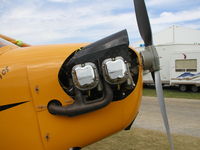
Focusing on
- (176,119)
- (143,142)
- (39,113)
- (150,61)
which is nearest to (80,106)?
(39,113)

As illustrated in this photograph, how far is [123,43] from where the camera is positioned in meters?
2.46

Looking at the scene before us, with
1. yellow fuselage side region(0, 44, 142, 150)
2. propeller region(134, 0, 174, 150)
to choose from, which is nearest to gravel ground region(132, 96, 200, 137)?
propeller region(134, 0, 174, 150)

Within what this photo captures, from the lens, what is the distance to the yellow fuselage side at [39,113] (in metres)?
2.48

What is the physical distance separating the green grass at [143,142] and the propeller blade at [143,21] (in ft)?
10.1

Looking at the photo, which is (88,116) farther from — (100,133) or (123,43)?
(123,43)

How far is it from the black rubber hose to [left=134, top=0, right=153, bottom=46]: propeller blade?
79 cm

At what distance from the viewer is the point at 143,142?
5500mm

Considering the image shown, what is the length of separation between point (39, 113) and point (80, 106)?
44 centimetres

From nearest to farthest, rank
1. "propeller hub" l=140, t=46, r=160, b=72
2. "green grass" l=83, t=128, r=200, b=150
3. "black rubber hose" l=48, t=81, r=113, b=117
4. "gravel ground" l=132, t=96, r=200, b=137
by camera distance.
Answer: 1. "black rubber hose" l=48, t=81, r=113, b=117
2. "propeller hub" l=140, t=46, r=160, b=72
3. "green grass" l=83, t=128, r=200, b=150
4. "gravel ground" l=132, t=96, r=200, b=137

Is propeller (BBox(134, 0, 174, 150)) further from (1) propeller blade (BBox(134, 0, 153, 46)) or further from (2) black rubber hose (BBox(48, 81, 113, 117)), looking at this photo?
(2) black rubber hose (BBox(48, 81, 113, 117))

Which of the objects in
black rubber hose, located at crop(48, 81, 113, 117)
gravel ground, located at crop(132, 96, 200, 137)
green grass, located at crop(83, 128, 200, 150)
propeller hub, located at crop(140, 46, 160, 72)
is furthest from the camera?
gravel ground, located at crop(132, 96, 200, 137)

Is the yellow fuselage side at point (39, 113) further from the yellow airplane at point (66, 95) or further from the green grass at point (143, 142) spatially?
the green grass at point (143, 142)

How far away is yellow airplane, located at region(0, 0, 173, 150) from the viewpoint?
7.95ft

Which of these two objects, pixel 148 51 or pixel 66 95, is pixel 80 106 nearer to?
pixel 66 95
